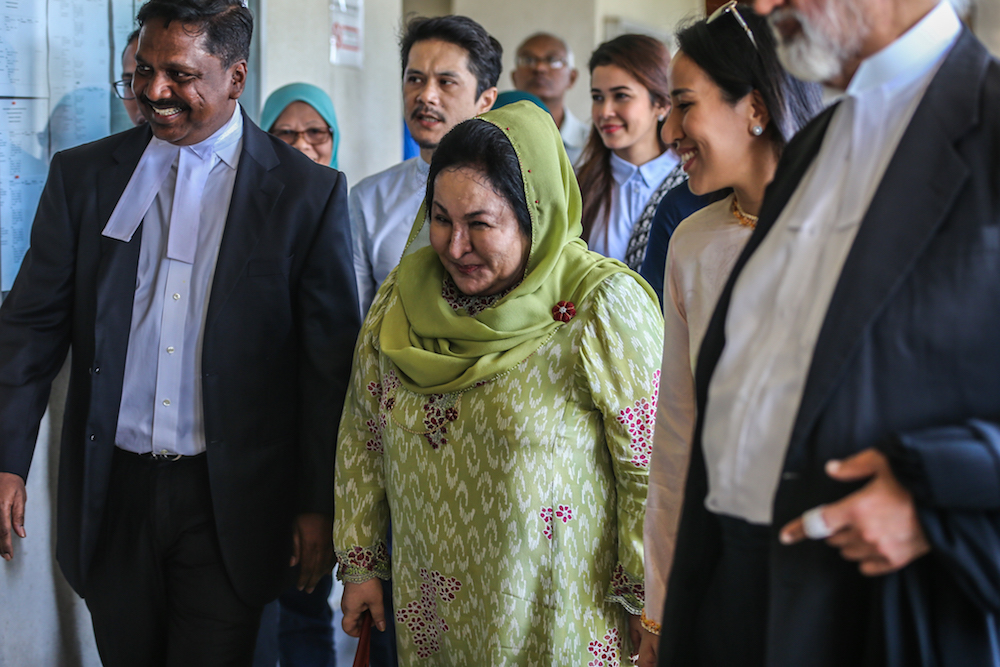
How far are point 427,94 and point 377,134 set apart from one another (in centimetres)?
137

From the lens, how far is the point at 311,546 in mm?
2014

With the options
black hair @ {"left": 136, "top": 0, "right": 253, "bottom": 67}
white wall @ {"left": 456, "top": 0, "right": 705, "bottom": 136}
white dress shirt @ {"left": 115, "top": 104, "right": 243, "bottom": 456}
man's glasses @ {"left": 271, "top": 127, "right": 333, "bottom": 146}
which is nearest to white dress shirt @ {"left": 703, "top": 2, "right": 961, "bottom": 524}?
white dress shirt @ {"left": 115, "top": 104, "right": 243, "bottom": 456}

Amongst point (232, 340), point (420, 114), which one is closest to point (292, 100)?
point (420, 114)

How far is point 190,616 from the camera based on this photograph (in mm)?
1951

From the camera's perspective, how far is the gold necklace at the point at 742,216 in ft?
4.78

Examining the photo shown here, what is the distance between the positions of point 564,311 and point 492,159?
0.31m

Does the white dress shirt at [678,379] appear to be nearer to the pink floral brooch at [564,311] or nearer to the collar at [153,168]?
the pink floral brooch at [564,311]

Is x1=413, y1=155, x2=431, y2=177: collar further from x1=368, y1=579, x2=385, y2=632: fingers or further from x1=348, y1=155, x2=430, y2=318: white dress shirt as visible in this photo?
x1=368, y1=579, x2=385, y2=632: fingers

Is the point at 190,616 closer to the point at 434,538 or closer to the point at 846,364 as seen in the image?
the point at 434,538

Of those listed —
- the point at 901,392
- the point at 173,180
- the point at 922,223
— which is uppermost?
the point at 173,180

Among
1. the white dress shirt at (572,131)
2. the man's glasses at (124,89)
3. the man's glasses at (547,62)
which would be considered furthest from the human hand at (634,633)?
the man's glasses at (547,62)

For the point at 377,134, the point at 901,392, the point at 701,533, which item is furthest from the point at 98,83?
the point at 901,392

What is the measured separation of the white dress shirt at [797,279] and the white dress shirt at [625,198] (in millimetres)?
1741

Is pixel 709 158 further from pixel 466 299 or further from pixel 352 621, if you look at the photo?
pixel 352 621
